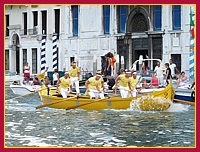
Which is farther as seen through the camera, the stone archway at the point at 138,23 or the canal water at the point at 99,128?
the stone archway at the point at 138,23

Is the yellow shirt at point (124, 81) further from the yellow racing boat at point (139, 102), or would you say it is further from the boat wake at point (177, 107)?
the boat wake at point (177, 107)

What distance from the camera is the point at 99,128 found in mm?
9672

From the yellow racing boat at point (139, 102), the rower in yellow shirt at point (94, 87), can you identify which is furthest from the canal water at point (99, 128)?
the rower in yellow shirt at point (94, 87)

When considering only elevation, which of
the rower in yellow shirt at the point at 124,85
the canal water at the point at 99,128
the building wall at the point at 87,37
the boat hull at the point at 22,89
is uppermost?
the building wall at the point at 87,37

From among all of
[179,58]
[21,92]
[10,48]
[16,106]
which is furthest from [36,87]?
[10,48]

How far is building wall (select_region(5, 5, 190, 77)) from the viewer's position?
1847 cm

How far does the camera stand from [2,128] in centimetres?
749

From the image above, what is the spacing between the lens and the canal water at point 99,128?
26.9ft

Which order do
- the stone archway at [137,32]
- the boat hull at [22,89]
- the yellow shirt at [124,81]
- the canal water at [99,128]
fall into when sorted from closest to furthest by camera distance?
the canal water at [99,128]
the yellow shirt at [124,81]
the boat hull at [22,89]
the stone archway at [137,32]

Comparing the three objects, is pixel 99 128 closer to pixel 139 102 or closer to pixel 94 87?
pixel 139 102

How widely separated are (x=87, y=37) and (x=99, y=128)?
11.4m

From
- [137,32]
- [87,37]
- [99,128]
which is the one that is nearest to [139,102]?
[99,128]

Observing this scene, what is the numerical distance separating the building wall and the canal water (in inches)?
259

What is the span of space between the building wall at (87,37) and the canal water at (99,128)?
659 centimetres
